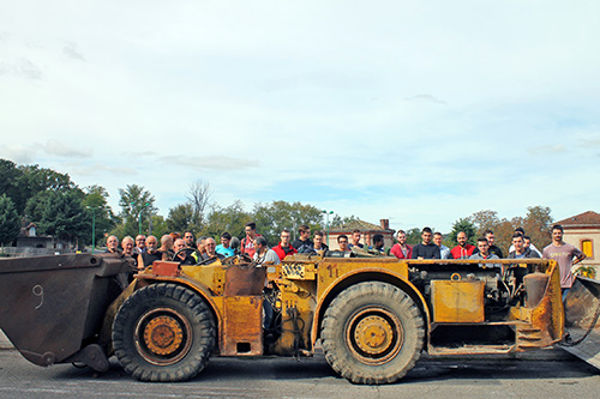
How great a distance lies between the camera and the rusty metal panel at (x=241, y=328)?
621 cm

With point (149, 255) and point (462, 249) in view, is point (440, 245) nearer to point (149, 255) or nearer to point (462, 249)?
point (462, 249)

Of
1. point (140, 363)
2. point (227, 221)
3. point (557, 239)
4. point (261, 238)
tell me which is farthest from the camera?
point (227, 221)

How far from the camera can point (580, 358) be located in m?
7.00

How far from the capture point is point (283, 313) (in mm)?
6344

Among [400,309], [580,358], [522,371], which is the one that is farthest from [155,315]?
[580,358]

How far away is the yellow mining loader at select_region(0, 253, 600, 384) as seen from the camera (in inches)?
239

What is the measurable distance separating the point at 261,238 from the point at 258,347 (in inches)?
90.3

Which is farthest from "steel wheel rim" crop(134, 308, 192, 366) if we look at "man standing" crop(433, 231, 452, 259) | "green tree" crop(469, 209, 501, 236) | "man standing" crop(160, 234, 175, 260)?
"green tree" crop(469, 209, 501, 236)

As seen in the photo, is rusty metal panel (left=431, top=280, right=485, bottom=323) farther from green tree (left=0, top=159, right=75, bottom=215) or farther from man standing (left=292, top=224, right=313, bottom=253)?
green tree (left=0, top=159, right=75, bottom=215)

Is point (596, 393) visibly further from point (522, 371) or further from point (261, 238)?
point (261, 238)

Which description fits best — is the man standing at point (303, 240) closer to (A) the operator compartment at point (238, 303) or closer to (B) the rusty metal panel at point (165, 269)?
(A) the operator compartment at point (238, 303)

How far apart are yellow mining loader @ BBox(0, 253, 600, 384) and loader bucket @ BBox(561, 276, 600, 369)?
1214 millimetres

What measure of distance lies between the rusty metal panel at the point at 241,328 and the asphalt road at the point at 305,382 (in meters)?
0.38

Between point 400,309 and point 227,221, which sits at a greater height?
point 227,221
